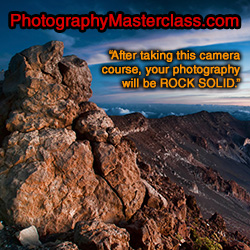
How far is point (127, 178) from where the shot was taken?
12992 millimetres

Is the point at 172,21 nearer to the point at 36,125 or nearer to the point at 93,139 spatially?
the point at 93,139

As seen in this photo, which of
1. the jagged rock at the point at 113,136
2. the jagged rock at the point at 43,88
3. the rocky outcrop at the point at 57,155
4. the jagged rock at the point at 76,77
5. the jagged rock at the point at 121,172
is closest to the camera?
the rocky outcrop at the point at 57,155

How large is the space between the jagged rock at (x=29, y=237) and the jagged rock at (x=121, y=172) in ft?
14.7

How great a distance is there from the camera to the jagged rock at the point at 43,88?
11.6 metres

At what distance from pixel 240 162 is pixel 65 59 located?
118 metres

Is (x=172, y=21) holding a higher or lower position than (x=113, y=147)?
higher

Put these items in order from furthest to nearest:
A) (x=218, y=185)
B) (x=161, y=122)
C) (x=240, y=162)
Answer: (x=240, y=162), (x=161, y=122), (x=218, y=185)

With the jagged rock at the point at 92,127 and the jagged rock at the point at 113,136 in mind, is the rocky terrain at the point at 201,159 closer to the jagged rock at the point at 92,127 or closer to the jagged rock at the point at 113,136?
the jagged rock at the point at 113,136

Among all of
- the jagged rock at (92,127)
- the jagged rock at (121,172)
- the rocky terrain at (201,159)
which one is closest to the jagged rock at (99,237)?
the jagged rock at (121,172)

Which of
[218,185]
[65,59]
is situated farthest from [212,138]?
[65,59]

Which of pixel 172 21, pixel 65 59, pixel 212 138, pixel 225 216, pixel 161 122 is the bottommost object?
pixel 225 216

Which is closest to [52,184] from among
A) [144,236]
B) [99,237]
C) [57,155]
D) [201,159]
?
[57,155]

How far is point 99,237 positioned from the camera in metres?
8.24

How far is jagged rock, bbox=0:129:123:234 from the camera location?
984 cm
